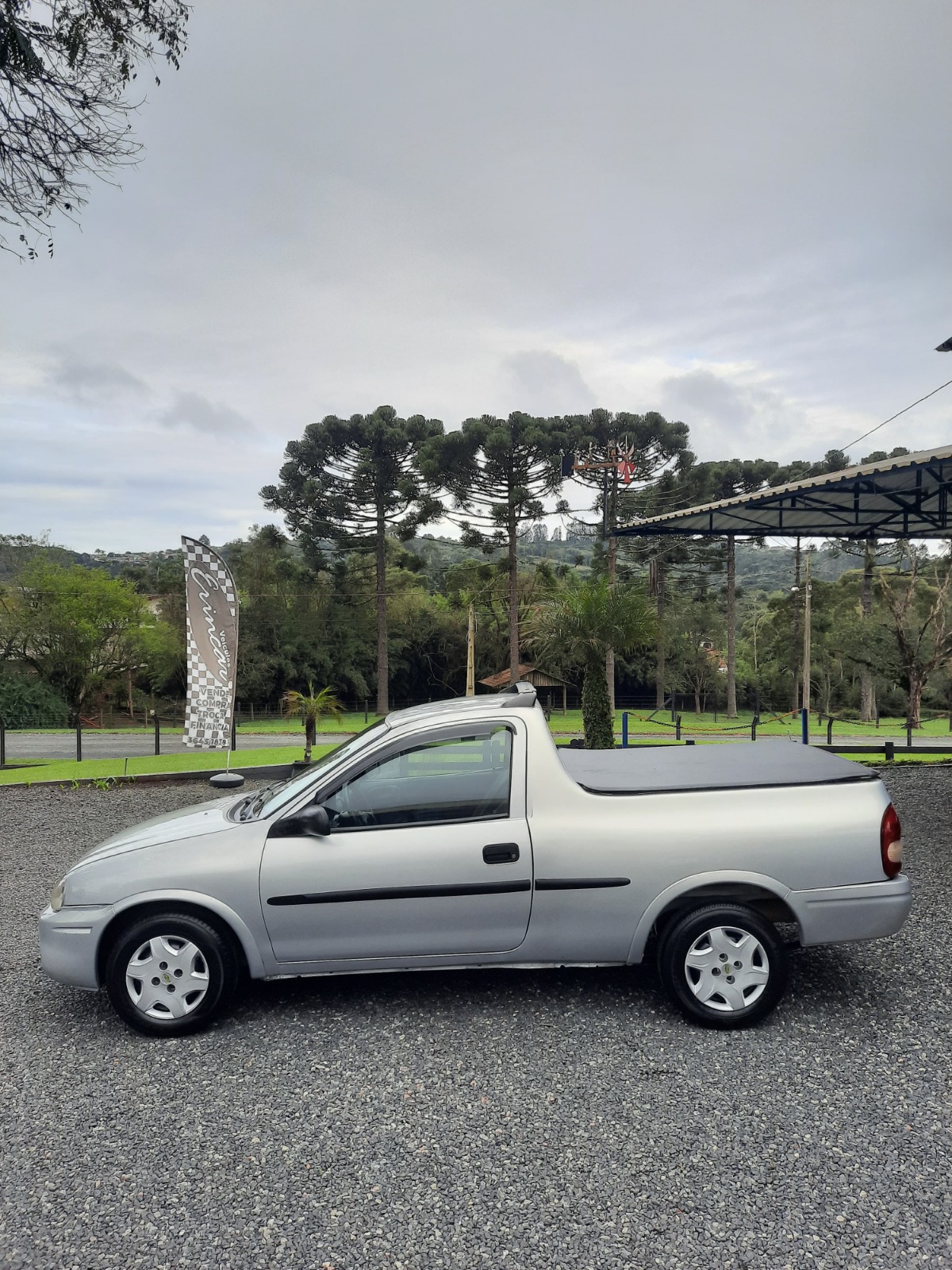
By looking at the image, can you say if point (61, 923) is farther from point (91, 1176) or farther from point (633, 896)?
point (633, 896)

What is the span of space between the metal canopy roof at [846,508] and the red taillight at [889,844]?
16.3 feet

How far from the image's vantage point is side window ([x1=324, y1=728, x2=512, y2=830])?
3.35 m

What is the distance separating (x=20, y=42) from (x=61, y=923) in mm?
7591

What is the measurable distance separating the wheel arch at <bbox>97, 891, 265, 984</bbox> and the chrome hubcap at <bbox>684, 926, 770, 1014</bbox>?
1.79 meters

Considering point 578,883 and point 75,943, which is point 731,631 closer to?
point 578,883

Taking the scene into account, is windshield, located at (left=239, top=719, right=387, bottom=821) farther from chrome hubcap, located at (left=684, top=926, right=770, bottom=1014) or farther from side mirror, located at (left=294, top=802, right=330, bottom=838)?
chrome hubcap, located at (left=684, top=926, right=770, bottom=1014)

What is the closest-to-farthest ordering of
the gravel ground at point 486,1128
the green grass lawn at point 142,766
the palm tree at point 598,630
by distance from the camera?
the gravel ground at point 486,1128 < the green grass lawn at point 142,766 < the palm tree at point 598,630

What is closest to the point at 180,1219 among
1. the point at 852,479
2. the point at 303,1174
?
the point at 303,1174

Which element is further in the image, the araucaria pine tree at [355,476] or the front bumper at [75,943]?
the araucaria pine tree at [355,476]

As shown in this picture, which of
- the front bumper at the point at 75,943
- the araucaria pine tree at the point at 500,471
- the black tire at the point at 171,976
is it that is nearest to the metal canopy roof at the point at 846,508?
the black tire at the point at 171,976

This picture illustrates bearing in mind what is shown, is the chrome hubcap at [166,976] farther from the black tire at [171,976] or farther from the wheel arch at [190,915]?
the wheel arch at [190,915]

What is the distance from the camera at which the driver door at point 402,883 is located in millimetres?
3217

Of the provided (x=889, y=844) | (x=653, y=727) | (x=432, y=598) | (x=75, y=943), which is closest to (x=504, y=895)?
(x=889, y=844)

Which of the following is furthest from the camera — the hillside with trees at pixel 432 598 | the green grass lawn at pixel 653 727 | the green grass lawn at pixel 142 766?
the hillside with trees at pixel 432 598
